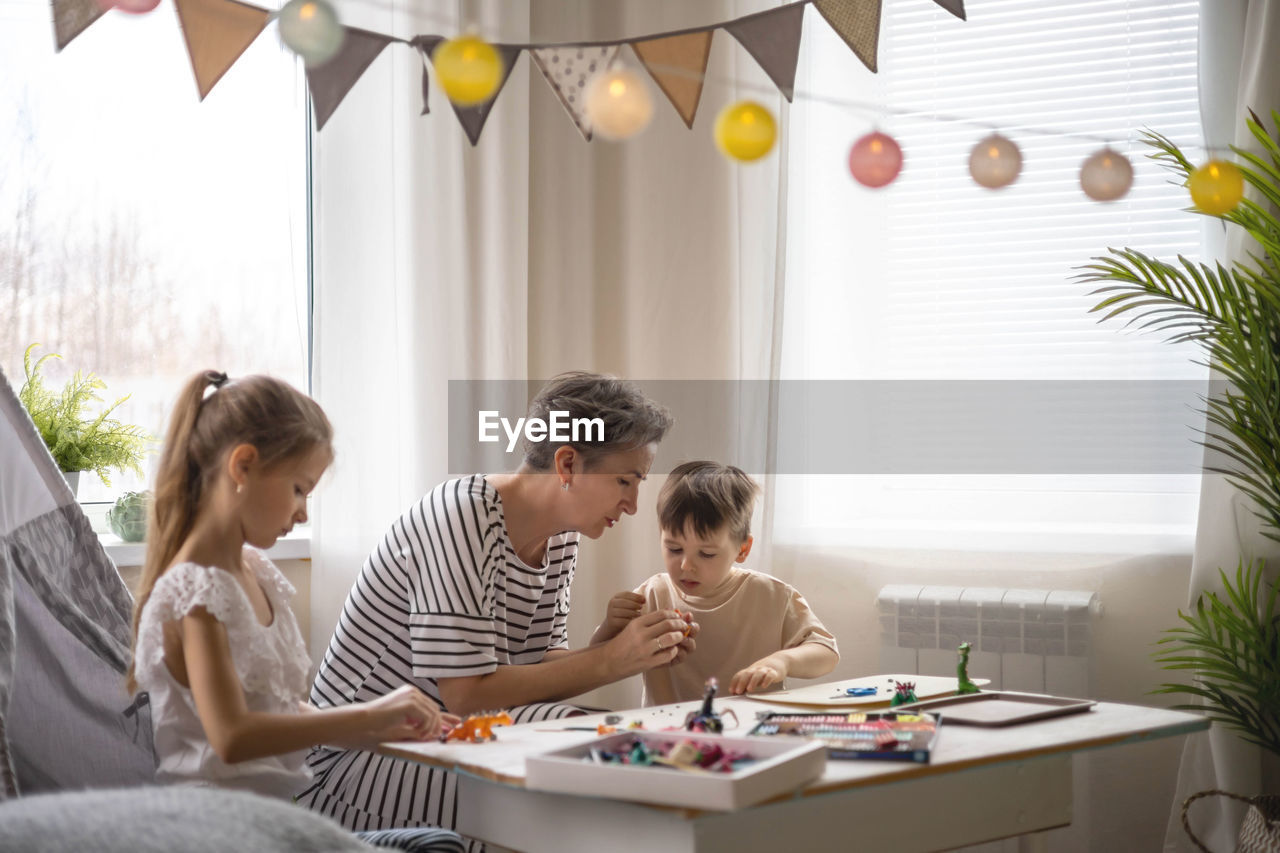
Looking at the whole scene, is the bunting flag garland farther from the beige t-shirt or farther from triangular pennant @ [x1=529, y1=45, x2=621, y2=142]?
the beige t-shirt

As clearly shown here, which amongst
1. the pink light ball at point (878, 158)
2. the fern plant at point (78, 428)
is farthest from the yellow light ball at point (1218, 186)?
the fern plant at point (78, 428)

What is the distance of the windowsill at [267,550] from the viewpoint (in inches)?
106

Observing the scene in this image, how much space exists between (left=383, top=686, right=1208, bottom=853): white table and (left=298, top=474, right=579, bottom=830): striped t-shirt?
0.26 m

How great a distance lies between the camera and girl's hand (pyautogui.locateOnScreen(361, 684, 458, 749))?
1512 millimetres

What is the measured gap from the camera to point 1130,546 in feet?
9.20

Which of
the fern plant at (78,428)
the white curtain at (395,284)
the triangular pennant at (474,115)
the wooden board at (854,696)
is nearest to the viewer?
the wooden board at (854,696)

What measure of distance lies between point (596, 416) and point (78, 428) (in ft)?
4.56

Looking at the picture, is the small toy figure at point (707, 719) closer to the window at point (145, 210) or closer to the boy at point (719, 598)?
the boy at point (719, 598)

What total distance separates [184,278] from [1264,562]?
2591 mm

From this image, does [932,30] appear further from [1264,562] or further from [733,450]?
[1264,562]

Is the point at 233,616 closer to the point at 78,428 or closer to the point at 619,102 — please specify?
the point at 619,102

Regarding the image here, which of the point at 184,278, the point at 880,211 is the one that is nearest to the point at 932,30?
the point at 880,211

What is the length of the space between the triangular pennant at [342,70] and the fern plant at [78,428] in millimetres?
934

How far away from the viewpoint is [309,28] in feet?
7.11
